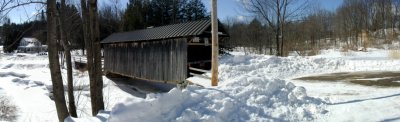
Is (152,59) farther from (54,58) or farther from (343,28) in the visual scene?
(343,28)

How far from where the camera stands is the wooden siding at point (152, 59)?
16.3 meters

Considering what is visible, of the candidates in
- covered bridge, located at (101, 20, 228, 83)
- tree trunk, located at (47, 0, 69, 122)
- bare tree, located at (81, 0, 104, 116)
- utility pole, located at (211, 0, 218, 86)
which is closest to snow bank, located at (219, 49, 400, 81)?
covered bridge, located at (101, 20, 228, 83)

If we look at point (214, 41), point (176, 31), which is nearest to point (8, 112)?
point (176, 31)

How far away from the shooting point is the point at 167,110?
5.60 meters

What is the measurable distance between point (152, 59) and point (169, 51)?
1.90 m

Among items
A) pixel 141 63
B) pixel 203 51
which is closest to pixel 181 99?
pixel 203 51

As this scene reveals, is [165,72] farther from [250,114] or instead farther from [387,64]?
[250,114]

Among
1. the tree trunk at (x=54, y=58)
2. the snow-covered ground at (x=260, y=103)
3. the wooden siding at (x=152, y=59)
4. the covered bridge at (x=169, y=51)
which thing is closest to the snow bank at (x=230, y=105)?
the snow-covered ground at (x=260, y=103)

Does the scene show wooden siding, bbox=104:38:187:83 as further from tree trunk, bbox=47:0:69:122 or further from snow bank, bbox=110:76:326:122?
snow bank, bbox=110:76:326:122

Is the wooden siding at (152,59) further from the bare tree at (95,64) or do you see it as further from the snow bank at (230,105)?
the snow bank at (230,105)

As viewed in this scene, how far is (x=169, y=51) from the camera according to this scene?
1697cm

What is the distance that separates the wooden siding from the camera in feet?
53.5

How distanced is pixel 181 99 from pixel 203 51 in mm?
12039

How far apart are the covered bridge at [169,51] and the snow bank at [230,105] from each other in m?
8.60
